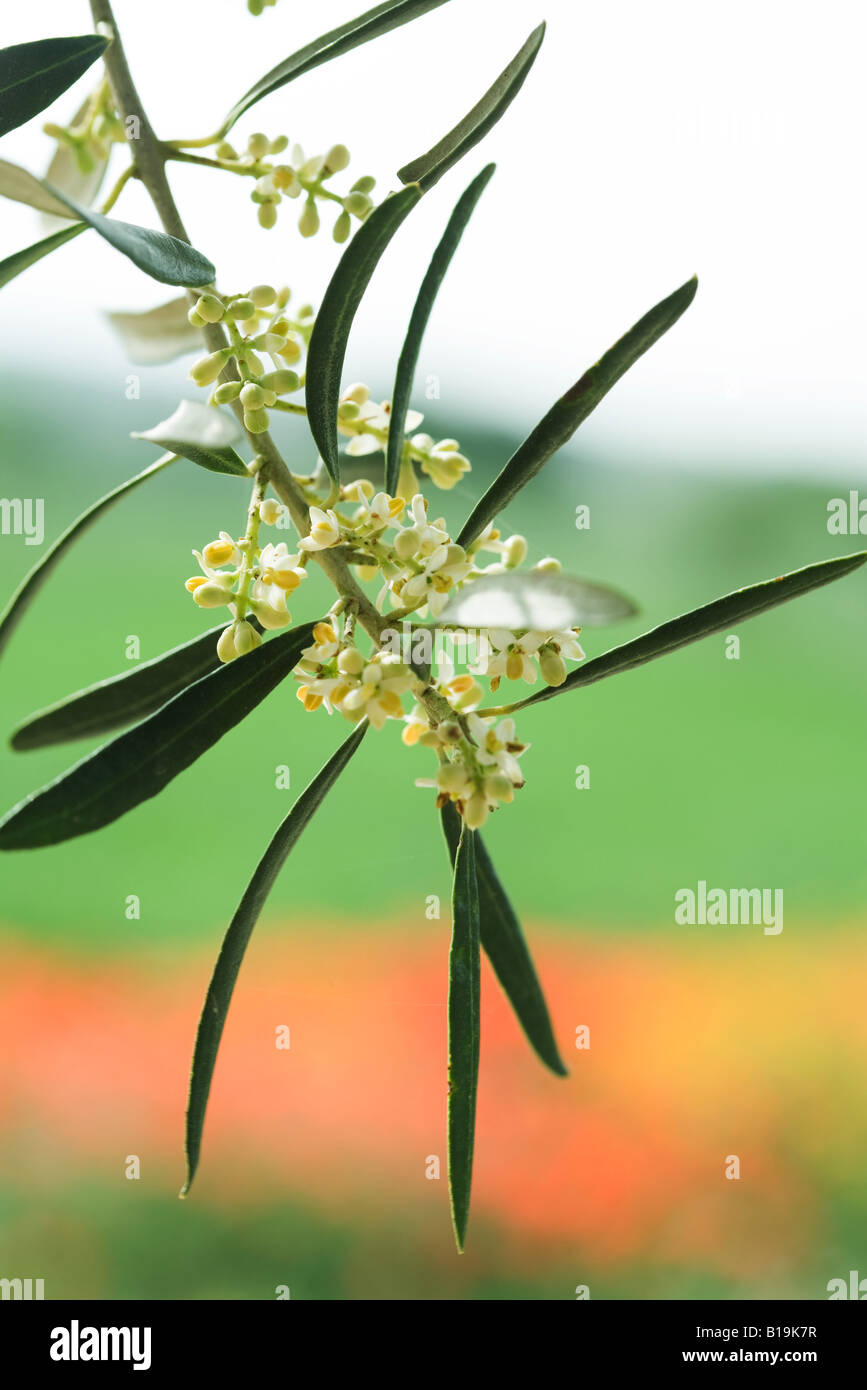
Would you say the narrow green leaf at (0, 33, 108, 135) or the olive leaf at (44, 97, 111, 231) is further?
the olive leaf at (44, 97, 111, 231)

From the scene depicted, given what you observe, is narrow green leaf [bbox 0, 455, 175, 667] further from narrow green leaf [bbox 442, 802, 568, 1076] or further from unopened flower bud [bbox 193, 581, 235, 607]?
narrow green leaf [bbox 442, 802, 568, 1076]

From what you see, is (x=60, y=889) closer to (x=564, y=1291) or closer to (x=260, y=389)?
(x=564, y=1291)

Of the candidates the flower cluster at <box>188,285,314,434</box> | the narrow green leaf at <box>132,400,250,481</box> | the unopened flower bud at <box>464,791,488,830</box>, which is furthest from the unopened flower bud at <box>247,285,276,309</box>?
the unopened flower bud at <box>464,791,488,830</box>

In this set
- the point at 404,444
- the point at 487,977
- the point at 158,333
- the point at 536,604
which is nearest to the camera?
the point at 536,604

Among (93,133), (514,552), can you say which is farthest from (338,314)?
(93,133)

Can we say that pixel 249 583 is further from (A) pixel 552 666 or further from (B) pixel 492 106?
(B) pixel 492 106

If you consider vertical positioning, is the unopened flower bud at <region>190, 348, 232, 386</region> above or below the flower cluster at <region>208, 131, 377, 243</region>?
below
